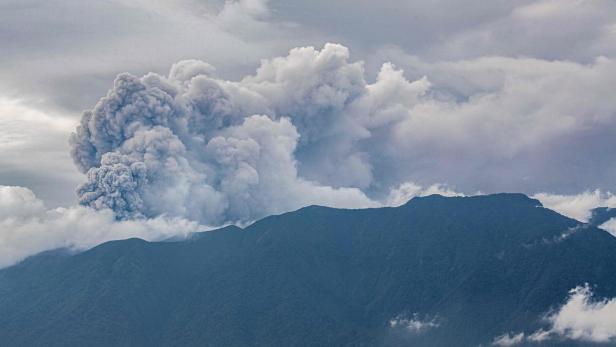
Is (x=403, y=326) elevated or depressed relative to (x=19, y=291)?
depressed

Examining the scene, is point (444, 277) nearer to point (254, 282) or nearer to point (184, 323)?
point (254, 282)

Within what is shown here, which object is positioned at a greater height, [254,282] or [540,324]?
[254,282]

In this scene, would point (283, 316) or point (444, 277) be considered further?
point (444, 277)

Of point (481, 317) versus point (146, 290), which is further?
point (146, 290)

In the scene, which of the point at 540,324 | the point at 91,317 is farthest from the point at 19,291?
the point at 540,324

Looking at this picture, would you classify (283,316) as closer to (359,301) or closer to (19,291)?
(359,301)

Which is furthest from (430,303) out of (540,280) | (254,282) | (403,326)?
(254,282)

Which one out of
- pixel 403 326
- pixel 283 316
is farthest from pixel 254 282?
pixel 403 326

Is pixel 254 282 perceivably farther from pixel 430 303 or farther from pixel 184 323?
pixel 430 303
